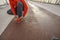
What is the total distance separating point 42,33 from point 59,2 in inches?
201

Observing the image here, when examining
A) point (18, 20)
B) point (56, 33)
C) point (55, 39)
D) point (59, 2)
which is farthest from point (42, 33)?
point (59, 2)

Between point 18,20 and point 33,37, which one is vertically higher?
point 33,37

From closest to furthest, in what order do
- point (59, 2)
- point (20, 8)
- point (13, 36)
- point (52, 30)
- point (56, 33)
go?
point (13, 36)
point (56, 33)
point (52, 30)
point (20, 8)
point (59, 2)

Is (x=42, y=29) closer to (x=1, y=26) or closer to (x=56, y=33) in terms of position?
(x=56, y=33)

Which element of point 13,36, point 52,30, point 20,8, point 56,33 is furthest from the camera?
point 20,8

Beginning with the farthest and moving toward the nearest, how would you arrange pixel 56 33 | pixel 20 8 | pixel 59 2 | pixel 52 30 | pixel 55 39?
pixel 59 2 < pixel 20 8 < pixel 52 30 < pixel 56 33 < pixel 55 39

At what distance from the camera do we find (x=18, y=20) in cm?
696

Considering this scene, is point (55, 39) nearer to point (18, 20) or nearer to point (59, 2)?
point (18, 20)

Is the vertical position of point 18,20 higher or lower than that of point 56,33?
lower

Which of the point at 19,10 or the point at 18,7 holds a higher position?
the point at 18,7

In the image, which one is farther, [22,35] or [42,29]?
[42,29]

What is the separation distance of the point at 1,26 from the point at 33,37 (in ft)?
4.42

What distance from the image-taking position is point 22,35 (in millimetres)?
5090

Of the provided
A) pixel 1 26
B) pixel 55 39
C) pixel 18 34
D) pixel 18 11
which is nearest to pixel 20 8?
pixel 18 11
